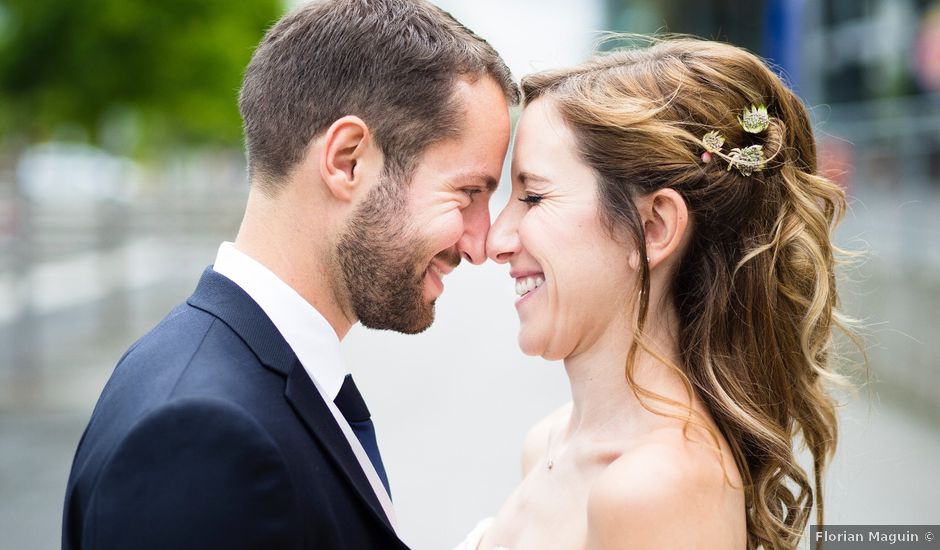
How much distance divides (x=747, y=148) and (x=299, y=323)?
121cm

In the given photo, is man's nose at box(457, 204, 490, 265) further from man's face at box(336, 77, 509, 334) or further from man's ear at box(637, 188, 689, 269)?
man's ear at box(637, 188, 689, 269)

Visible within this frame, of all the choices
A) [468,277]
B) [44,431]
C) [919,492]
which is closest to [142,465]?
[919,492]

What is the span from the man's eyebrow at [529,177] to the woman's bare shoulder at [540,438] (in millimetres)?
827

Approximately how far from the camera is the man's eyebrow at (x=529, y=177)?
2529 mm

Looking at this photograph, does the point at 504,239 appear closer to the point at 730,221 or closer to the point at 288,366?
the point at 730,221

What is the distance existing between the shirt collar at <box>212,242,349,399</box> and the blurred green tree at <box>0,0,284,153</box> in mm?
10612

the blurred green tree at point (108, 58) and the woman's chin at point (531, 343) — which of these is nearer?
the woman's chin at point (531, 343)

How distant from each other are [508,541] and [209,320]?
1105 millimetres

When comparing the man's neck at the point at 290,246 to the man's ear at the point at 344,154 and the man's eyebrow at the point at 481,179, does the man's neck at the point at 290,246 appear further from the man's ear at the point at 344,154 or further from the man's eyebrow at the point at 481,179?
the man's eyebrow at the point at 481,179

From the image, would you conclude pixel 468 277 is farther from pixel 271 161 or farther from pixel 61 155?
pixel 61 155

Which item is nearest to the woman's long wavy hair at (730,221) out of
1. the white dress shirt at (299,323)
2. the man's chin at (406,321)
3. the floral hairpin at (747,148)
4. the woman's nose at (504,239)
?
the floral hairpin at (747,148)

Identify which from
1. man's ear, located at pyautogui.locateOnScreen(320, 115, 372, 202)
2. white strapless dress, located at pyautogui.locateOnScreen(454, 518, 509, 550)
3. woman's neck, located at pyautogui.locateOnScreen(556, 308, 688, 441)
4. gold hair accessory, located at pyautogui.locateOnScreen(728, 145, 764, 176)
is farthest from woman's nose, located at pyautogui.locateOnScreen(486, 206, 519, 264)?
white strapless dress, located at pyautogui.locateOnScreen(454, 518, 509, 550)

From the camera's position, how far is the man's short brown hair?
95.9 inches

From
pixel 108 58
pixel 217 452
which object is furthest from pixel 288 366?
pixel 108 58
